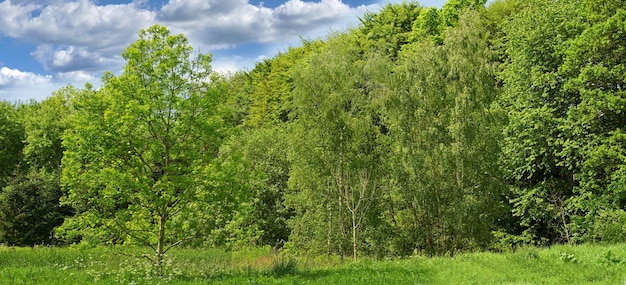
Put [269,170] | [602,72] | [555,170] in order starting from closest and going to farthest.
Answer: [602,72] → [555,170] → [269,170]

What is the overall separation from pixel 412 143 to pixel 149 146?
12914 millimetres

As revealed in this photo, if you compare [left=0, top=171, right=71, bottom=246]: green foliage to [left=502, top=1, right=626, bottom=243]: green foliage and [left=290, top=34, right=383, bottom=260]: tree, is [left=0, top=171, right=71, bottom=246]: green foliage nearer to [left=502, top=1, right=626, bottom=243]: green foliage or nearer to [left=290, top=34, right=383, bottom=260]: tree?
[left=290, top=34, right=383, bottom=260]: tree

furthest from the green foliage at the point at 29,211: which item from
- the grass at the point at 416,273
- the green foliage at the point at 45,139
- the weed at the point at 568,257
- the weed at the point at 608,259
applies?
the weed at the point at 608,259

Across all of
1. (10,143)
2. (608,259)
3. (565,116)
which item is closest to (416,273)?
(608,259)

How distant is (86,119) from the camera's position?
15.0 meters

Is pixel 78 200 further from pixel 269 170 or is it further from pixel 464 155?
pixel 269 170

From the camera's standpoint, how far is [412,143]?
23500mm

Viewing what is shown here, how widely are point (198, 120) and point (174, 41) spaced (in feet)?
9.96

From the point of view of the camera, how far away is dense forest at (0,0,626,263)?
1584 centimetres

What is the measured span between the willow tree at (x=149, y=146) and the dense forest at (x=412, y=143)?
64mm

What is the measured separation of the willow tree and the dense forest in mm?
64

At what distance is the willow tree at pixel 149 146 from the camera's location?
14875 millimetres

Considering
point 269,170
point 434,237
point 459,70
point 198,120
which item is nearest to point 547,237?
point 434,237

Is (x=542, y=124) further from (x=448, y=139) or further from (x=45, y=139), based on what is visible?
(x=45, y=139)
